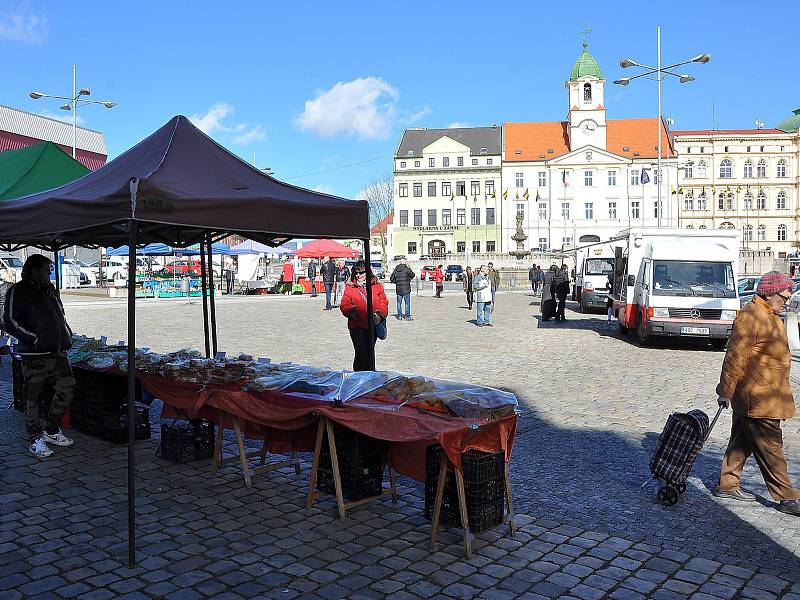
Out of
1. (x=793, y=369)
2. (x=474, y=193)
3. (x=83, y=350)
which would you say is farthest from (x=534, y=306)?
(x=474, y=193)

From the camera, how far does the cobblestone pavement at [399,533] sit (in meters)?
4.57

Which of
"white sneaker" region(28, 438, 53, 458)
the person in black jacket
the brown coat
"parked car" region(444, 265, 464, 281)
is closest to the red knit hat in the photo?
the brown coat

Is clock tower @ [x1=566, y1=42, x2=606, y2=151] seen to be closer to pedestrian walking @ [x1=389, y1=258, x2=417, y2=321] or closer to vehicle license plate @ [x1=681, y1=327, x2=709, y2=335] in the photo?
pedestrian walking @ [x1=389, y1=258, x2=417, y2=321]

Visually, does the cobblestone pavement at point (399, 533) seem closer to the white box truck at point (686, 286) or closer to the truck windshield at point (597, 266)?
the white box truck at point (686, 286)

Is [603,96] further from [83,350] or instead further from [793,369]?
[83,350]

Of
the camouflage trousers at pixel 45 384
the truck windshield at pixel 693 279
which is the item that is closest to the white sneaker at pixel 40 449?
the camouflage trousers at pixel 45 384

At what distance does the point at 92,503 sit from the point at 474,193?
86047 millimetres

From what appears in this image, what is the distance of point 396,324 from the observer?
2225cm

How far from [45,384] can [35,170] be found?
2.99 m

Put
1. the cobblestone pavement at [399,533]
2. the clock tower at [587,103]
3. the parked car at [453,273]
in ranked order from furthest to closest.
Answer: the clock tower at [587,103], the parked car at [453,273], the cobblestone pavement at [399,533]

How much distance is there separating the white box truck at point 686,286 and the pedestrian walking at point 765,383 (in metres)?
10.1

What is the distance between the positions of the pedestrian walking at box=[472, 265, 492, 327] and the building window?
69521 mm

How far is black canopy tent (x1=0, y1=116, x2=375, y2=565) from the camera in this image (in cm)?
525

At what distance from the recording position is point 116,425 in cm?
779
